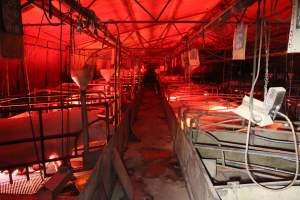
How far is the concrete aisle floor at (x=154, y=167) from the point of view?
4.46 metres

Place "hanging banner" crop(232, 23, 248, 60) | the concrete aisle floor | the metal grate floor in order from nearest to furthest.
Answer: "hanging banner" crop(232, 23, 248, 60) < the concrete aisle floor < the metal grate floor

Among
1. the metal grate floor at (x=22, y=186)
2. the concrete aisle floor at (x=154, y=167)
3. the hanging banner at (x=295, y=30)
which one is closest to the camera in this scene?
the hanging banner at (x=295, y=30)

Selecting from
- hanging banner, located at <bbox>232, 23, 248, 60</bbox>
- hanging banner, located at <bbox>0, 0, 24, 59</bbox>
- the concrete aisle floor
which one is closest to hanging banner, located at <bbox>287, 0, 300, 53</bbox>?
hanging banner, located at <bbox>232, 23, 248, 60</bbox>

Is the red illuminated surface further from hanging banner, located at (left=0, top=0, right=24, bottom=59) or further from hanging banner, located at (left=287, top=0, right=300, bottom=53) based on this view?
hanging banner, located at (left=287, top=0, right=300, bottom=53)

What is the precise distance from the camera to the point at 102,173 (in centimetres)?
364

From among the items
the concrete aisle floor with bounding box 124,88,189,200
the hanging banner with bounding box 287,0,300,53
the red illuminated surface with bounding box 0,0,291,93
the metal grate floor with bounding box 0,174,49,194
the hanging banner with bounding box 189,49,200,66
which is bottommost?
the metal grate floor with bounding box 0,174,49,194

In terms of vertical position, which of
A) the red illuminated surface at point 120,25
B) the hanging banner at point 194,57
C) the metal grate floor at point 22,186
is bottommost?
the metal grate floor at point 22,186

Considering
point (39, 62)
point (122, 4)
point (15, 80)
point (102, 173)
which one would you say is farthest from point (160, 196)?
point (39, 62)

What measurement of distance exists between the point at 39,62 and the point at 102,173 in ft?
29.6

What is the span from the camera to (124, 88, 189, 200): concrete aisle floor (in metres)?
4.46

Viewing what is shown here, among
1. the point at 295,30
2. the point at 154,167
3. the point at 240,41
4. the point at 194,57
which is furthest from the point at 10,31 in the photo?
the point at 194,57

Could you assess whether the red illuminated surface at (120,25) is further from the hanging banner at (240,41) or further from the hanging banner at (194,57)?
the hanging banner at (240,41)

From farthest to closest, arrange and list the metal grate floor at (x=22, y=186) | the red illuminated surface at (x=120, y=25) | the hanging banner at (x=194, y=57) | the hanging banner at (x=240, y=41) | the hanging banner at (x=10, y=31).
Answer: the hanging banner at (x=194, y=57) < the red illuminated surface at (x=120, y=25) < the metal grate floor at (x=22, y=186) < the hanging banner at (x=240, y=41) < the hanging banner at (x=10, y=31)

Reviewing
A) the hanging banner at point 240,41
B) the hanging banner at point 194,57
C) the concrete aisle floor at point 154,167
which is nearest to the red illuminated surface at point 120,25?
the hanging banner at point 194,57
